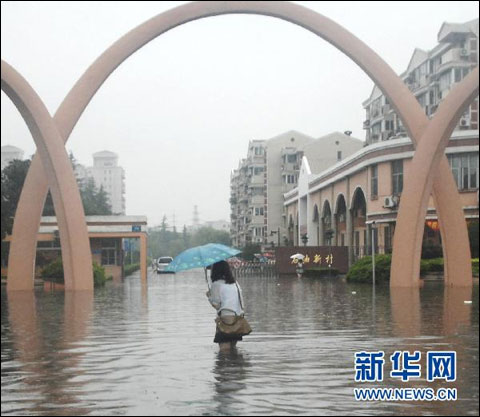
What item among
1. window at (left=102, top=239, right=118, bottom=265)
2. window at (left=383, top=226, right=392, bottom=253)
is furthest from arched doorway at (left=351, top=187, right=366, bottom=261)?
window at (left=102, top=239, right=118, bottom=265)

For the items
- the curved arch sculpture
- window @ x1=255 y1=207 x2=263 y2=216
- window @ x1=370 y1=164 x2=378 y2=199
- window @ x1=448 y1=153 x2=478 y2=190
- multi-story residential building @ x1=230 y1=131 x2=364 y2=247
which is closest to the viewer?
the curved arch sculpture

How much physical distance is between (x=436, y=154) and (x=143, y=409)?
27158 mm

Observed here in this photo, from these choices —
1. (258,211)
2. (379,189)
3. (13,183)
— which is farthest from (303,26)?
(258,211)

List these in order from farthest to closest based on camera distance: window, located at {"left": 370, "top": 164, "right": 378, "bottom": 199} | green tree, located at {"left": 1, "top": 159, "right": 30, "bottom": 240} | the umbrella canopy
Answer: green tree, located at {"left": 1, "top": 159, "right": 30, "bottom": 240} → window, located at {"left": 370, "top": 164, "right": 378, "bottom": 199} → the umbrella canopy

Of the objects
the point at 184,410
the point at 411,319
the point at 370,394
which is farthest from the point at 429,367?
the point at 411,319

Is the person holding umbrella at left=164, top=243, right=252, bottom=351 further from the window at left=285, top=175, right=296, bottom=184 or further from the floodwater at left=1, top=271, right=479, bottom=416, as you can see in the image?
the window at left=285, top=175, right=296, bottom=184

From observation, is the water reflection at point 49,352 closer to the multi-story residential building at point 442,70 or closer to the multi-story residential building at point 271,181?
the multi-story residential building at point 442,70

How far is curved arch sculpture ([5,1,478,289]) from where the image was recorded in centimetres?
3416

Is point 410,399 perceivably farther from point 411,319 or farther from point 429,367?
point 411,319

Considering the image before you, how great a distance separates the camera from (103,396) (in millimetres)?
8523

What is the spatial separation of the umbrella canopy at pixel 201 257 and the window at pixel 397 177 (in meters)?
37.6

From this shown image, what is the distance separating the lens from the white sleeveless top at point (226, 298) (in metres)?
11.4

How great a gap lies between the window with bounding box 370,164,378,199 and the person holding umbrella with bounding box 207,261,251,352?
3988cm

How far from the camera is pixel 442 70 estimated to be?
60375mm
